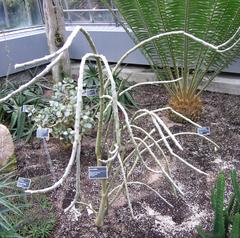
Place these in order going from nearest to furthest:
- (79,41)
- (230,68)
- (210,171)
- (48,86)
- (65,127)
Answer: (210,171)
(65,127)
(230,68)
(48,86)
(79,41)

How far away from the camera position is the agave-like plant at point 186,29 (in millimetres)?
2768

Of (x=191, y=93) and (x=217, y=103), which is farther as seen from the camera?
(x=217, y=103)

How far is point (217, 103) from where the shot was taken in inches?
142

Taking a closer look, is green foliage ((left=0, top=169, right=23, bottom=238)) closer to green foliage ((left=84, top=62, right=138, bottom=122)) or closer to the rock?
the rock

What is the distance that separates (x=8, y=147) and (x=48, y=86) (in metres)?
1.45

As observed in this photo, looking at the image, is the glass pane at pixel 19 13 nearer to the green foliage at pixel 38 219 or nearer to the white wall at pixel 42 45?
the white wall at pixel 42 45

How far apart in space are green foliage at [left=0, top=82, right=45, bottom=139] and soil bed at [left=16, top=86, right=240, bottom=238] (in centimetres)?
14

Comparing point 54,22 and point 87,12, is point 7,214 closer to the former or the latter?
point 54,22

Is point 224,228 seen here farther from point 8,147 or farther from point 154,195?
point 8,147

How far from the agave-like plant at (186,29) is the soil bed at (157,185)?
34cm

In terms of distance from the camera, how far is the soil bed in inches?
84.7

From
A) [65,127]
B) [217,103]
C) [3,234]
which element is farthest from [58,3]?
[3,234]

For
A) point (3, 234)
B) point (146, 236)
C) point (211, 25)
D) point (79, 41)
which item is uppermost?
point (211, 25)

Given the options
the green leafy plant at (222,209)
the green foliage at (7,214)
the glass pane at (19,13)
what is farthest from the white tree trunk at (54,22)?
the green leafy plant at (222,209)
